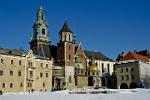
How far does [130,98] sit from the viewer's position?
1903 centimetres

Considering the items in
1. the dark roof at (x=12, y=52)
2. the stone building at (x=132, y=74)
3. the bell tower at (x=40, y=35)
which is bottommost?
the stone building at (x=132, y=74)

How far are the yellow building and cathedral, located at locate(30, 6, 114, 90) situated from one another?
4.88 meters

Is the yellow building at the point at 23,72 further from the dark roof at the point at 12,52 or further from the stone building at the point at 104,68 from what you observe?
the stone building at the point at 104,68

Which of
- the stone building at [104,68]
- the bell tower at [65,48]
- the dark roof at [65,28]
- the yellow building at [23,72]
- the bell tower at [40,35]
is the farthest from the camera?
the stone building at [104,68]

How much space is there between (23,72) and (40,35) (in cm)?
2502

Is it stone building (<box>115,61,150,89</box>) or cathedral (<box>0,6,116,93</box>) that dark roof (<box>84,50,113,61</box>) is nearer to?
cathedral (<box>0,6,116,93</box>)

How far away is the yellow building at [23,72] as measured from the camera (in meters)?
64.6

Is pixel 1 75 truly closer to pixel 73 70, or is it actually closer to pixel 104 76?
pixel 73 70

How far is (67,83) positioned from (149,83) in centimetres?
2067

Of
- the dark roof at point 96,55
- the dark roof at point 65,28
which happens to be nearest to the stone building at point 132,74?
the dark roof at point 96,55

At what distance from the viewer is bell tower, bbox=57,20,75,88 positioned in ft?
261

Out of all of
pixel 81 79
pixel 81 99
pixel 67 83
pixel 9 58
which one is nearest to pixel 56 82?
pixel 67 83

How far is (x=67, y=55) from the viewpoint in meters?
80.7

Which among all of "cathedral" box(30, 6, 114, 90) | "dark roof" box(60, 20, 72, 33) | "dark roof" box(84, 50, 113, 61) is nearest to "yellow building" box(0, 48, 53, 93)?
"cathedral" box(30, 6, 114, 90)
